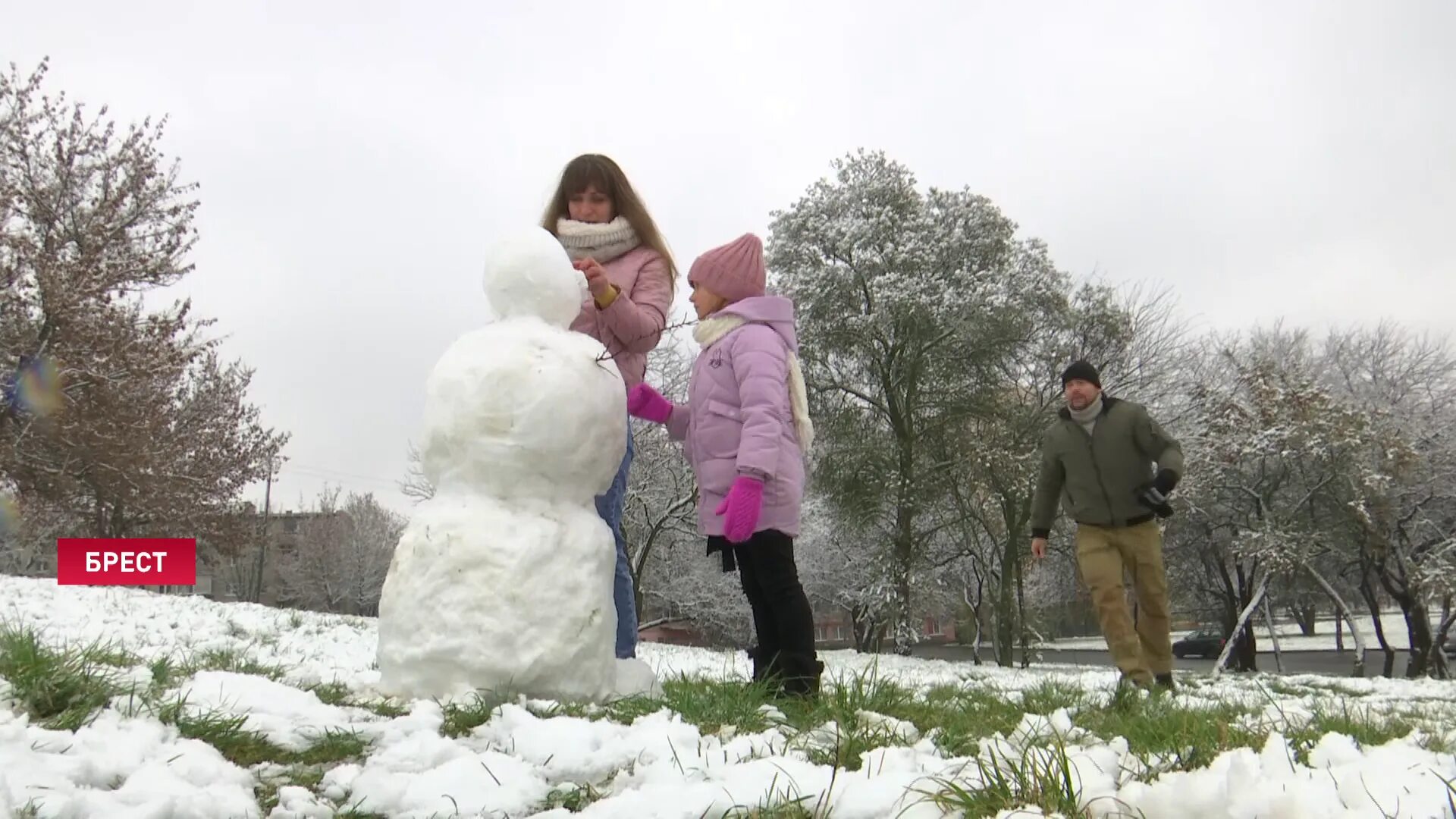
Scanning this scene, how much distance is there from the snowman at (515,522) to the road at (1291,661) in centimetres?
1676

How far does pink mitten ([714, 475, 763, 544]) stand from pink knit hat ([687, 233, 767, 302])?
985 mm

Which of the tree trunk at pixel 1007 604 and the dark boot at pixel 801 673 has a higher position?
the dark boot at pixel 801 673

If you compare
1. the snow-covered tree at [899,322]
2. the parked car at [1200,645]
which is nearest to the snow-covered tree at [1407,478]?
the snow-covered tree at [899,322]

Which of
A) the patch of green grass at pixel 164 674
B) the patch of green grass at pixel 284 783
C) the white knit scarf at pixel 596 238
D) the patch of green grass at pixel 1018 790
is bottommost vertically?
the patch of green grass at pixel 284 783

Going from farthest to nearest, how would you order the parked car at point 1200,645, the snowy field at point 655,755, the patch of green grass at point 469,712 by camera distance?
the parked car at point 1200,645, the patch of green grass at point 469,712, the snowy field at point 655,755

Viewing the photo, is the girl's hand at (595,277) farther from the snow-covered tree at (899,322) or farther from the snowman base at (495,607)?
the snow-covered tree at (899,322)

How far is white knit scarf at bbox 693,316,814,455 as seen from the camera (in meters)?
3.48

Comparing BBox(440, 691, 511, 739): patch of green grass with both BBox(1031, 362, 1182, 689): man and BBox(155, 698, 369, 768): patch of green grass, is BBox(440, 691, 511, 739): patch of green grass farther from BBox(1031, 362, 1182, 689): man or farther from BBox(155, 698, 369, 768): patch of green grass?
BBox(1031, 362, 1182, 689): man

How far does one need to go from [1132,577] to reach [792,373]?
280cm

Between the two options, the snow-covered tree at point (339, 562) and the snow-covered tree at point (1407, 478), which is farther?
the snow-covered tree at point (339, 562)

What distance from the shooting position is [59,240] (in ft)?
45.0

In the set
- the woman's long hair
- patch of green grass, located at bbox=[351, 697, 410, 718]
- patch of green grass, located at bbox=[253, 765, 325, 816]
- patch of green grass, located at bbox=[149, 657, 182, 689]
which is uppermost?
the woman's long hair

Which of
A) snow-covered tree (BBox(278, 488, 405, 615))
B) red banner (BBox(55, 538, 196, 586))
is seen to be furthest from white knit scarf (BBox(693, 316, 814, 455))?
snow-covered tree (BBox(278, 488, 405, 615))

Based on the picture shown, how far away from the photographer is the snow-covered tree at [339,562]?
38312 mm
